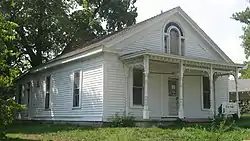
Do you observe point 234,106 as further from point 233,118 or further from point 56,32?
point 56,32

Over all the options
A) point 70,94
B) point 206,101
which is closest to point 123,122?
point 70,94

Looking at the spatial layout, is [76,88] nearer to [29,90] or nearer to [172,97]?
A: [172,97]

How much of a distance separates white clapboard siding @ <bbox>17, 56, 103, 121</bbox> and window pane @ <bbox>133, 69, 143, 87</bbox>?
201 cm

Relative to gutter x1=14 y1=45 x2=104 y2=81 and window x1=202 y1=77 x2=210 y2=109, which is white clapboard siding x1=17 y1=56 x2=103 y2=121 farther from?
window x1=202 y1=77 x2=210 y2=109

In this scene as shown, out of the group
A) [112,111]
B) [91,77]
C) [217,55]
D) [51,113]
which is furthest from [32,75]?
[217,55]

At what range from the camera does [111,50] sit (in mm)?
18312

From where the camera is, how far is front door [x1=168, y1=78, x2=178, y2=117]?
68.0 ft

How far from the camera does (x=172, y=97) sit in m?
20.9

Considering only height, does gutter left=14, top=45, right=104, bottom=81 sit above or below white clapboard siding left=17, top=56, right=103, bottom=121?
above

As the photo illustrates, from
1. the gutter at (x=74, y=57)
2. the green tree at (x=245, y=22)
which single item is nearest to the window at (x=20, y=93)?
the gutter at (x=74, y=57)

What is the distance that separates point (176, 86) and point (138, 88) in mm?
2954

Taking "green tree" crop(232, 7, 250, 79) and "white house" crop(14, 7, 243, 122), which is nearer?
"white house" crop(14, 7, 243, 122)

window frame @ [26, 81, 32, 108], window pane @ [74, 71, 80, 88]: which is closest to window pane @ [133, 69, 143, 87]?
window pane @ [74, 71, 80, 88]

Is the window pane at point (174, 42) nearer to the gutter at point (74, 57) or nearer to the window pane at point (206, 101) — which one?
the window pane at point (206, 101)
